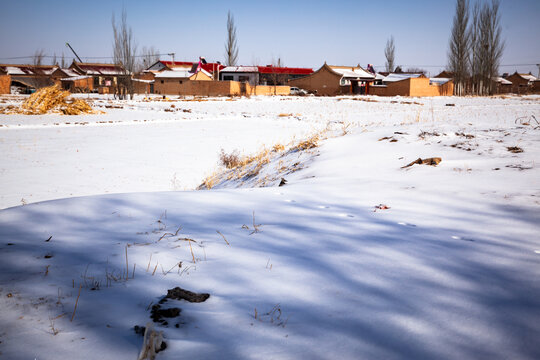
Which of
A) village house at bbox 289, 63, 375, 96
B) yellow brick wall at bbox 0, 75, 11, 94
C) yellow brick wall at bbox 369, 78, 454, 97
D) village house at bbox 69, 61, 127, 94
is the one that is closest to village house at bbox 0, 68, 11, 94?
yellow brick wall at bbox 0, 75, 11, 94

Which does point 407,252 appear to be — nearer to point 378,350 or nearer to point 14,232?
point 378,350

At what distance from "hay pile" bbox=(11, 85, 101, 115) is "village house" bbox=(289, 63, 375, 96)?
36623mm

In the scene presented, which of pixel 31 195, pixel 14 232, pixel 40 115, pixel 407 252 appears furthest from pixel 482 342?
pixel 40 115

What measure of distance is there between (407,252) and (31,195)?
497 centimetres

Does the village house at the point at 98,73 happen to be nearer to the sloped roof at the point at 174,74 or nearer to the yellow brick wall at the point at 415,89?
the sloped roof at the point at 174,74

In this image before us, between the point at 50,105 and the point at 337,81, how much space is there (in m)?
38.8

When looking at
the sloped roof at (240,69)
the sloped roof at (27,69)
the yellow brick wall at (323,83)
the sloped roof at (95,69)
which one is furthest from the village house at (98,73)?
the yellow brick wall at (323,83)

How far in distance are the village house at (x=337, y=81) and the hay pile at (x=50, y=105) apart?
120ft

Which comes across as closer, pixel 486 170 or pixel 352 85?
pixel 486 170

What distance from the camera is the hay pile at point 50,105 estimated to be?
52.7 ft

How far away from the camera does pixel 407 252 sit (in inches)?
69.8

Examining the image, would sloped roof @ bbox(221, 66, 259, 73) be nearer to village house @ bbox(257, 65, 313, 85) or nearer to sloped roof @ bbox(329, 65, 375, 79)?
village house @ bbox(257, 65, 313, 85)

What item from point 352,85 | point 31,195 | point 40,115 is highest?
point 352,85

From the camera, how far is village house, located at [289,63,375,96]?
48.4 metres
